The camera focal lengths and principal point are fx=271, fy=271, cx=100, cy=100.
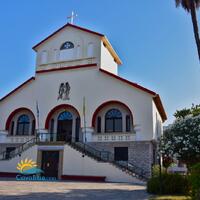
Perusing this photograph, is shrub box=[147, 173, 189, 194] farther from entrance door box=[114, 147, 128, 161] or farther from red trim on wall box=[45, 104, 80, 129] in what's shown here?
red trim on wall box=[45, 104, 80, 129]

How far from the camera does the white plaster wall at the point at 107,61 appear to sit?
30.5 m

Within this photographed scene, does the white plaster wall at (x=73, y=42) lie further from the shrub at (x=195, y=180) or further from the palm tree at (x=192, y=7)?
the shrub at (x=195, y=180)

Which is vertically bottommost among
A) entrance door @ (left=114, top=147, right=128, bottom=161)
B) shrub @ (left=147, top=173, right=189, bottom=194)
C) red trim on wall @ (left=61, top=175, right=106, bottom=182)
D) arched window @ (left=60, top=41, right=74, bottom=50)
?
red trim on wall @ (left=61, top=175, right=106, bottom=182)

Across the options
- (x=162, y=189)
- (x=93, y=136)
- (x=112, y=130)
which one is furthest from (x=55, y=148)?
(x=162, y=189)

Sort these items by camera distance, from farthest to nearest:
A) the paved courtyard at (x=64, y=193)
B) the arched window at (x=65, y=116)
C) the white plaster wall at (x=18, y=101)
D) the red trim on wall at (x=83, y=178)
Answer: the white plaster wall at (x=18, y=101) → the arched window at (x=65, y=116) → the red trim on wall at (x=83, y=178) → the paved courtyard at (x=64, y=193)

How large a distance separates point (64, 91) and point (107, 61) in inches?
266

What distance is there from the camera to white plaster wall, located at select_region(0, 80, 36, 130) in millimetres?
30327

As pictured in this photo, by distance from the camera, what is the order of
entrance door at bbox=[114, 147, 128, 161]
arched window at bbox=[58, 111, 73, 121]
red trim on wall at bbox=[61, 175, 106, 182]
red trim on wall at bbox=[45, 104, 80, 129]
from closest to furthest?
red trim on wall at bbox=[61, 175, 106, 182] < entrance door at bbox=[114, 147, 128, 161] < red trim on wall at bbox=[45, 104, 80, 129] < arched window at bbox=[58, 111, 73, 121]

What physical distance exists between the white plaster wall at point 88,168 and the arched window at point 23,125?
7548mm

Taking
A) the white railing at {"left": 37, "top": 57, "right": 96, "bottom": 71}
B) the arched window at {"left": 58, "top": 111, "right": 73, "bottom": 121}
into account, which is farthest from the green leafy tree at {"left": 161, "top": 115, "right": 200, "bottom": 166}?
the white railing at {"left": 37, "top": 57, "right": 96, "bottom": 71}

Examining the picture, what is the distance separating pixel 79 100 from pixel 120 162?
7557mm

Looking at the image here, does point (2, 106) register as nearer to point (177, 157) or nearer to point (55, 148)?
point (55, 148)

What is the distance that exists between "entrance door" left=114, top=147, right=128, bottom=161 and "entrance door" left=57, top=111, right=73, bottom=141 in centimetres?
578

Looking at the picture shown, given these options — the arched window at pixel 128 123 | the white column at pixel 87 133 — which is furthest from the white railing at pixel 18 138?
the arched window at pixel 128 123
